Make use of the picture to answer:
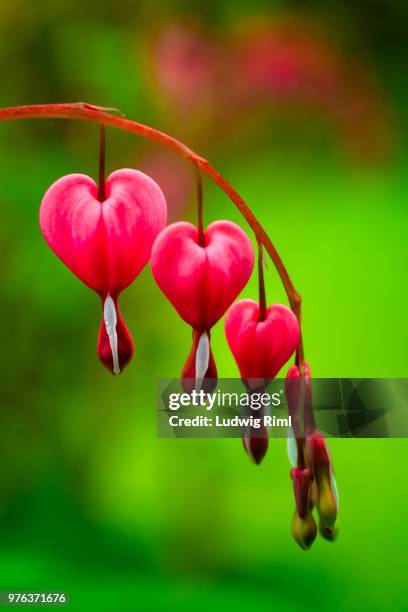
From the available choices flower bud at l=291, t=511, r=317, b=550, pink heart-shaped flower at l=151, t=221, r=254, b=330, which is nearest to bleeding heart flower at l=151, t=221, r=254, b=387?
pink heart-shaped flower at l=151, t=221, r=254, b=330

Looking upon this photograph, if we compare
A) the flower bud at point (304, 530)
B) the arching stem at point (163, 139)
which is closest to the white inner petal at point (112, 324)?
the arching stem at point (163, 139)

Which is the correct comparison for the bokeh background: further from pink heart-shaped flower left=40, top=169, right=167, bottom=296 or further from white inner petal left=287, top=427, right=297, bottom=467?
pink heart-shaped flower left=40, top=169, right=167, bottom=296

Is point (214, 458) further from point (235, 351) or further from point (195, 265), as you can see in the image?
point (195, 265)

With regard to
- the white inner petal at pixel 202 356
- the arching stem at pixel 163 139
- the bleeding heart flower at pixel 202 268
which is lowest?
the white inner petal at pixel 202 356

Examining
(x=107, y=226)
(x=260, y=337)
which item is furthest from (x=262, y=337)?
(x=107, y=226)

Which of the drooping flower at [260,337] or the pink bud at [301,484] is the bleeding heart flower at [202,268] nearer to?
the drooping flower at [260,337]

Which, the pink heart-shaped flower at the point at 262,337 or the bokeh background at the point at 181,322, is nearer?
the pink heart-shaped flower at the point at 262,337

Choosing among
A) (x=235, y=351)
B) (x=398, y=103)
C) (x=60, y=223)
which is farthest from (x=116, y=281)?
(x=398, y=103)
